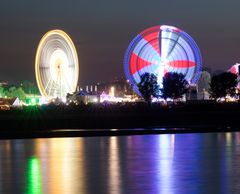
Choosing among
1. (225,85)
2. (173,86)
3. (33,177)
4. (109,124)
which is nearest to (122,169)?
(33,177)

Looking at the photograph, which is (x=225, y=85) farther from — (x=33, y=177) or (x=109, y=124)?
(x=33, y=177)

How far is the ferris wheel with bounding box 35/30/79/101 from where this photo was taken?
82.5 metres

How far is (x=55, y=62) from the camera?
8462 centimetres

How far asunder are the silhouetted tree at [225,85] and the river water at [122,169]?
356 ft

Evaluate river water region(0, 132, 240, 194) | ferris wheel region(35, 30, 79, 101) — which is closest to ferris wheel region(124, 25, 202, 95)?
ferris wheel region(35, 30, 79, 101)

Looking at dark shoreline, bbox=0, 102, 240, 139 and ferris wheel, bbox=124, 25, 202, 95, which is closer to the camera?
dark shoreline, bbox=0, 102, 240, 139

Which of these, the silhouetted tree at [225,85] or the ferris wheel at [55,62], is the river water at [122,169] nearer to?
the ferris wheel at [55,62]

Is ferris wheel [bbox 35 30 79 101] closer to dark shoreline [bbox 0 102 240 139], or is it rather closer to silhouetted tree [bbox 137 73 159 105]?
dark shoreline [bbox 0 102 240 139]

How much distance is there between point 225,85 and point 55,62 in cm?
5372

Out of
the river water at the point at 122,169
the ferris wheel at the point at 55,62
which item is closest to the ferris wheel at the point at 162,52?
the ferris wheel at the point at 55,62

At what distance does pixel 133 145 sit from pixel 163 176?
846 cm

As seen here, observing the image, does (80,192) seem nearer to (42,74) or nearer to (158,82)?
(42,74)

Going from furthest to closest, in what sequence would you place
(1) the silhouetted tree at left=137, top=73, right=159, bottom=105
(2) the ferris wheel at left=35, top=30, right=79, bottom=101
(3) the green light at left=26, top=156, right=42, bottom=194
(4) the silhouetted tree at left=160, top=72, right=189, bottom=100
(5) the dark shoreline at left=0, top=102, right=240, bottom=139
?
(1) the silhouetted tree at left=137, top=73, right=159, bottom=105 → (4) the silhouetted tree at left=160, top=72, right=189, bottom=100 → (2) the ferris wheel at left=35, top=30, right=79, bottom=101 → (5) the dark shoreline at left=0, top=102, right=240, bottom=139 → (3) the green light at left=26, top=156, right=42, bottom=194

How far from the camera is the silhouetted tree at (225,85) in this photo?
128125 millimetres
